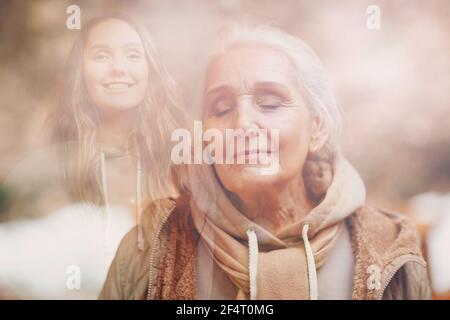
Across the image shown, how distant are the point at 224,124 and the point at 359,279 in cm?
105

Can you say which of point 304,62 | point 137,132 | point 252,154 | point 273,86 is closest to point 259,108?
point 273,86

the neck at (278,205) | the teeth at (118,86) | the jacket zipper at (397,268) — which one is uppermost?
the teeth at (118,86)

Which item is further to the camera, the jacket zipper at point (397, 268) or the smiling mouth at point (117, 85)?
the smiling mouth at point (117, 85)

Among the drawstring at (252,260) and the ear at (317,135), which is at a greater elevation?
the ear at (317,135)

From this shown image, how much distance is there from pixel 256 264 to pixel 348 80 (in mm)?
1077

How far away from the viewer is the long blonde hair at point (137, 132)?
2.98 m

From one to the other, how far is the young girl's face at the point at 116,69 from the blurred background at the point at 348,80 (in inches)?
4.9

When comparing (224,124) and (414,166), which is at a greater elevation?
(224,124)

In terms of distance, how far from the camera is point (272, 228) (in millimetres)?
2932

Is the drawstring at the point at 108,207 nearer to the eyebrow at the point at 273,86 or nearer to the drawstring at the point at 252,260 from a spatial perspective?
the drawstring at the point at 252,260

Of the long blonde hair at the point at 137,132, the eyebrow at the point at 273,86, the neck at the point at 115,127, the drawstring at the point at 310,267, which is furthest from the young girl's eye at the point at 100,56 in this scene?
the drawstring at the point at 310,267

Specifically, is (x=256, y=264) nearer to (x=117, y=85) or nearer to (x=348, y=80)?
(x=348, y=80)
